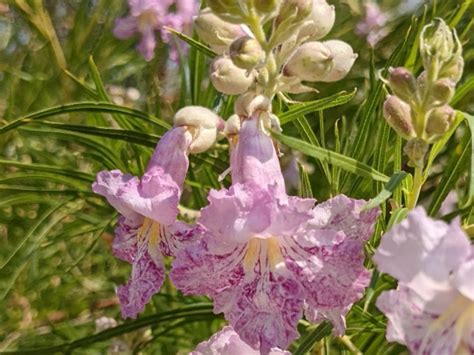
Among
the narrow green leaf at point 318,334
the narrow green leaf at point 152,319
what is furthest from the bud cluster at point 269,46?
the narrow green leaf at point 152,319

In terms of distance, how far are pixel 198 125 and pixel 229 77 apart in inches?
3.2

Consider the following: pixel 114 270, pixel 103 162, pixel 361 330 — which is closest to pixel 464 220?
pixel 361 330

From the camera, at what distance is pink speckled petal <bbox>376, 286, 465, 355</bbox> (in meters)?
0.62

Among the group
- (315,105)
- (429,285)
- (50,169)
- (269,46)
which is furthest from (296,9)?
(50,169)

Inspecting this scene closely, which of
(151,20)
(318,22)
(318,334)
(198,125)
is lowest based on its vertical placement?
(151,20)

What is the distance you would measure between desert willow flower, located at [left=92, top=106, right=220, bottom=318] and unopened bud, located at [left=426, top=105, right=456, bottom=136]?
0.71ft

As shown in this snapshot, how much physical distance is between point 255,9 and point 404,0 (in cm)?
115

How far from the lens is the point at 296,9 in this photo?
72 centimetres

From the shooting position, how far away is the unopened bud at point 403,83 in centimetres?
70

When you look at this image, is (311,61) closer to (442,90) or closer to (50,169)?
(442,90)

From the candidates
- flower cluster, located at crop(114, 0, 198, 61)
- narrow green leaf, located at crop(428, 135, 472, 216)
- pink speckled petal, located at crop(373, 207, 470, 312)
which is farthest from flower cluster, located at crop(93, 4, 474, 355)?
flower cluster, located at crop(114, 0, 198, 61)

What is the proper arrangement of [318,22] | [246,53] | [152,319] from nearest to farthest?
[246,53] < [318,22] < [152,319]

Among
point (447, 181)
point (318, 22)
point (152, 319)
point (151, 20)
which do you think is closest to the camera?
point (318, 22)

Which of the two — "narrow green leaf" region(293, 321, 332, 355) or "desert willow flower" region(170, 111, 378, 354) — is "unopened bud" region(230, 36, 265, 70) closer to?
"desert willow flower" region(170, 111, 378, 354)
